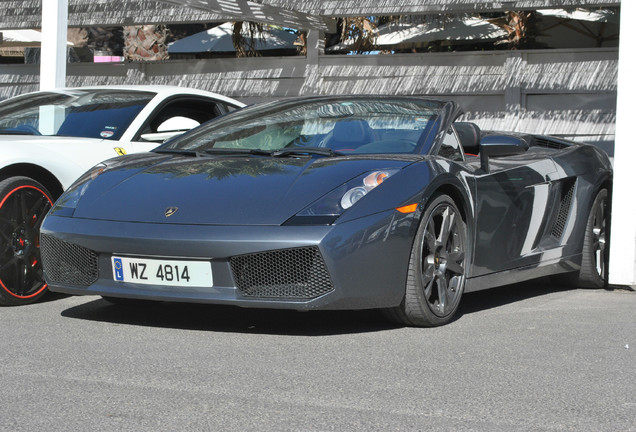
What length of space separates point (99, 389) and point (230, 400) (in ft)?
1.56

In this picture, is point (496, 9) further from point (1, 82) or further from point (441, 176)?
point (1, 82)

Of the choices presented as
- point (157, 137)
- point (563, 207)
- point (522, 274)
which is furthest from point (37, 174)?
point (563, 207)

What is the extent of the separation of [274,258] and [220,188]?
0.51 meters

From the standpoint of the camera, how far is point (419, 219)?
496 centimetres

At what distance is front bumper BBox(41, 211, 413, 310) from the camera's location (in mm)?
4594

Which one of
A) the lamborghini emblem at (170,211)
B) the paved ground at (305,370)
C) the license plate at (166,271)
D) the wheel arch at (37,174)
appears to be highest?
the lamborghini emblem at (170,211)

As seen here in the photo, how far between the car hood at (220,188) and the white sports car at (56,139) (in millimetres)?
686

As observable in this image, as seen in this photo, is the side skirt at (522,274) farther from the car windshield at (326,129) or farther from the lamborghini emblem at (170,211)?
the lamborghini emblem at (170,211)

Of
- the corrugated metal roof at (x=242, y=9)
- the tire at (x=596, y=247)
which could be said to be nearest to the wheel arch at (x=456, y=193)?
the tire at (x=596, y=247)

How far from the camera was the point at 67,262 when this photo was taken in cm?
498

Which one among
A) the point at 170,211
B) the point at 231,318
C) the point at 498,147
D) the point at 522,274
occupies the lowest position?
the point at 231,318

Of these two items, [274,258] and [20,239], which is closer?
[274,258]

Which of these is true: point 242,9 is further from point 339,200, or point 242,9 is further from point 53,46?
point 339,200

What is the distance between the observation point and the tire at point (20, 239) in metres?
5.60
